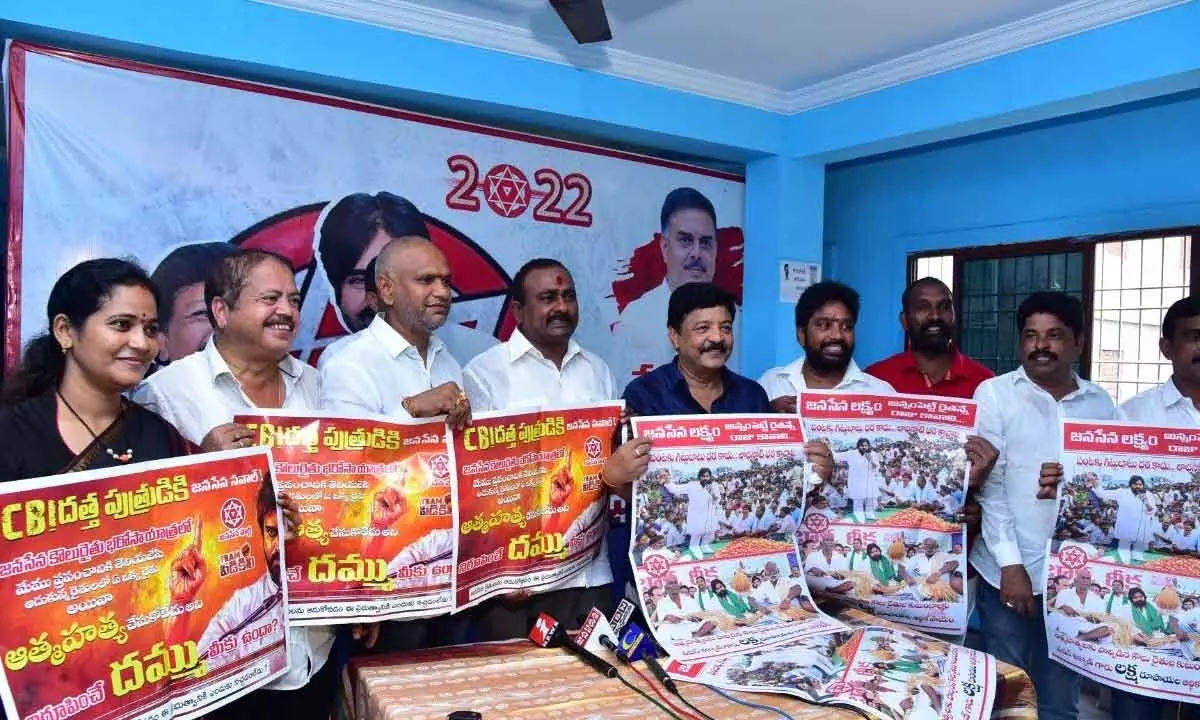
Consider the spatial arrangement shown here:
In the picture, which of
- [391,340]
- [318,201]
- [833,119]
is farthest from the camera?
[833,119]

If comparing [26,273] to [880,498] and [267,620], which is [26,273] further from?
[880,498]

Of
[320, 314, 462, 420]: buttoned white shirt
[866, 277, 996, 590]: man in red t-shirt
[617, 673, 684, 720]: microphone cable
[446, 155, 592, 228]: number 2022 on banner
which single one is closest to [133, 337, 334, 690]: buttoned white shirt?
[320, 314, 462, 420]: buttoned white shirt

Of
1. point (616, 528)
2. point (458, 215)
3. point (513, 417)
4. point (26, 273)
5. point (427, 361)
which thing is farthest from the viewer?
point (458, 215)

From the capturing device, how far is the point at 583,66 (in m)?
4.29

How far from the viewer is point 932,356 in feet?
→ 11.2

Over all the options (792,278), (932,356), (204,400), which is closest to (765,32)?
(792,278)

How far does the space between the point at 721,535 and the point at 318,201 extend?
8.77 ft

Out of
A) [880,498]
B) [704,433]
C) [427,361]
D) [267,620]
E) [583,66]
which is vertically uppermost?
[583,66]

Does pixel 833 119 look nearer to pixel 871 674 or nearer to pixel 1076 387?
pixel 1076 387

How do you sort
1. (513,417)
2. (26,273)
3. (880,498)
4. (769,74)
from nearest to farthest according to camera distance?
(513,417)
(880,498)
(26,273)
(769,74)

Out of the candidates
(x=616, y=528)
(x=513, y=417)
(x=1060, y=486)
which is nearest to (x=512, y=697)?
(x=513, y=417)

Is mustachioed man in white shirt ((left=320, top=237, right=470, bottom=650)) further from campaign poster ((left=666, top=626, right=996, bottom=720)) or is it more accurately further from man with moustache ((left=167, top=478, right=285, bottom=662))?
campaign poster ((left=666, top=626, right=996, bottom=720))

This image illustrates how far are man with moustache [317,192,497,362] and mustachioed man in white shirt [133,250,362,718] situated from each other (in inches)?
63.5

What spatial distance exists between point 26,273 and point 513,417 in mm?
2281
